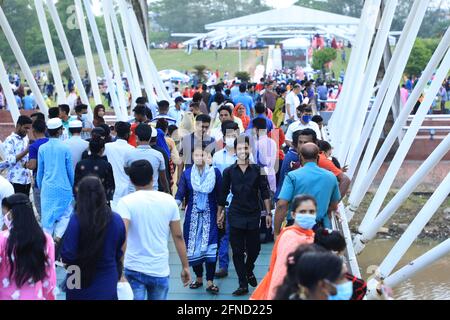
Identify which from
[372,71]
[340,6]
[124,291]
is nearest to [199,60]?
[340,6]

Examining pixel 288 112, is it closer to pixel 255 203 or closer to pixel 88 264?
pixel 255 203

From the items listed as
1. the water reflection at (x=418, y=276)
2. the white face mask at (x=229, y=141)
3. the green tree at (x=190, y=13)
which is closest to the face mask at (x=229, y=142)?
the white face mask at (x=229, y=141)

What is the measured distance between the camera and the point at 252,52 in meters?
76.2

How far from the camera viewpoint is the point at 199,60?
75312 mm

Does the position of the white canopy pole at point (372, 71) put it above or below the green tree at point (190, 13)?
above

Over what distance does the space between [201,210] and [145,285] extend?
81.0 inches

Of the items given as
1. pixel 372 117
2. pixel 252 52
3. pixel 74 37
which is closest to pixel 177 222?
pixel 372 117

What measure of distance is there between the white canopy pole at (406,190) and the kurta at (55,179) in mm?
3650

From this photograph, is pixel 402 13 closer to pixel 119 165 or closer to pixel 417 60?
pixel 417 60

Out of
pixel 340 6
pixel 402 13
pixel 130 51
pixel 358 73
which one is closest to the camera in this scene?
pixel 358 73

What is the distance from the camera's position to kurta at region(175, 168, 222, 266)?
8.46m

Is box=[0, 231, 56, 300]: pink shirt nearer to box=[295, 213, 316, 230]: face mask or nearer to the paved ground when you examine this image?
box=[295, 213, 316, 230]: face mask

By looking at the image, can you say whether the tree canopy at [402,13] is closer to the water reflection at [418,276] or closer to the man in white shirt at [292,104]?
the man in white shirt at [292,104]

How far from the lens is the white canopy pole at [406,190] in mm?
8930
